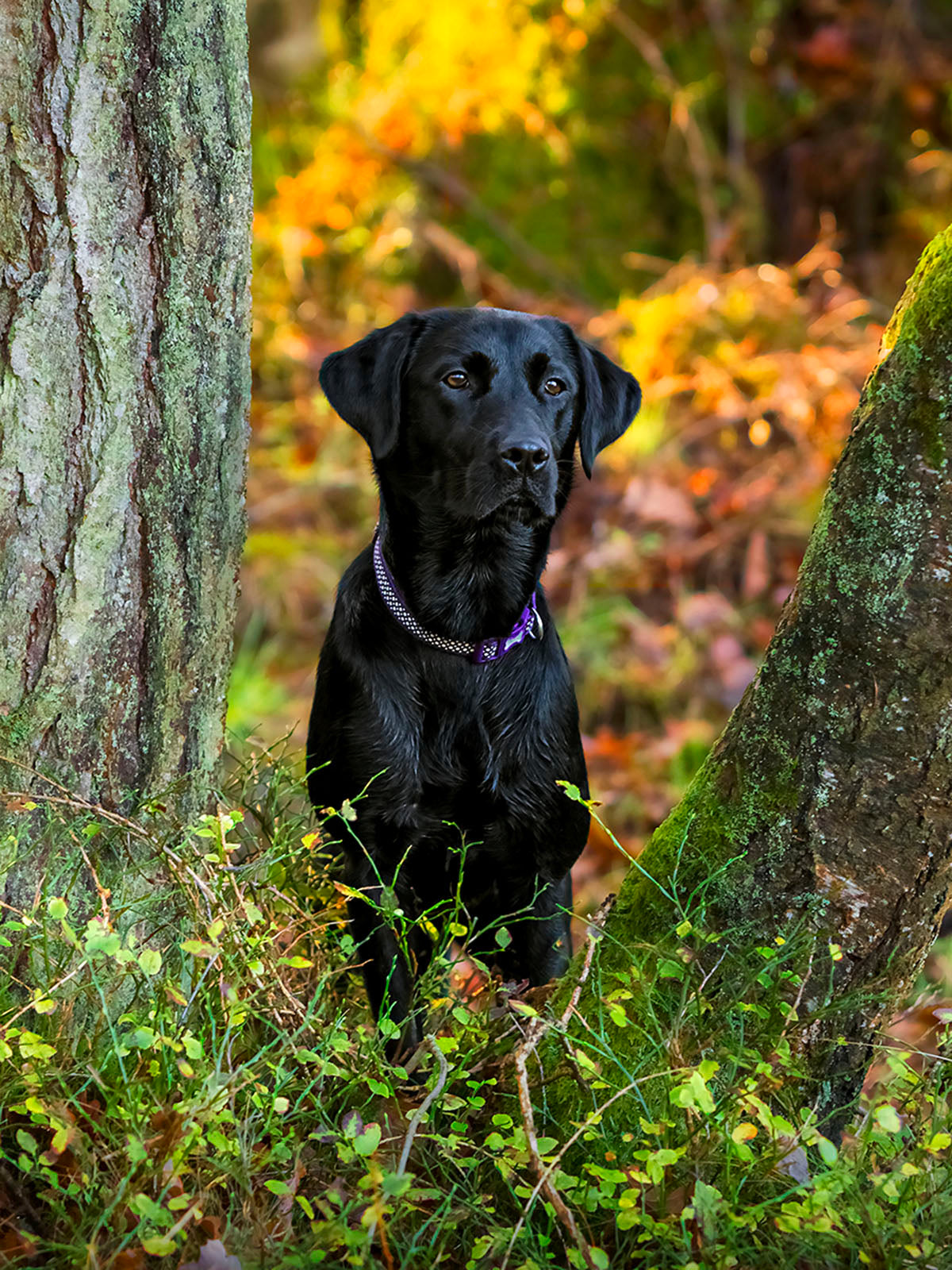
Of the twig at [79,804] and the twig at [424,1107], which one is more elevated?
the twig at [79,804]

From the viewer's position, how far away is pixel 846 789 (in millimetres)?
2137

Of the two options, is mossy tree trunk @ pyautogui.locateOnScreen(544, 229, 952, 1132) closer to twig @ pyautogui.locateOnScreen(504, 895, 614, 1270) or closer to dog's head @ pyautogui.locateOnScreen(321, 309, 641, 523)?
twig @ pyautogui.locateOnScreen(504, 895, 614, 1270)

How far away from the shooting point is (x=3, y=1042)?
5.89 ft

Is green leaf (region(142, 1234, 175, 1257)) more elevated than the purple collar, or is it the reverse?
the purple collar

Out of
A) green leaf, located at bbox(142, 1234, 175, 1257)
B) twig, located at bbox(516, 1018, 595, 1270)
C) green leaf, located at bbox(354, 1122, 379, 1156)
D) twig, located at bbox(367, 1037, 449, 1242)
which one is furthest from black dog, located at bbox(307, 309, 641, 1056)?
green leaf, located at bbox(142, 1234, 175, 1257)

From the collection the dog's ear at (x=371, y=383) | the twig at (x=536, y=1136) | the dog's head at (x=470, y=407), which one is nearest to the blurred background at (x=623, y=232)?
the dog's head at (x=470, y=407)

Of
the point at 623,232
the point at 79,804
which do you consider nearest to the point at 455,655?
the point at 79,804

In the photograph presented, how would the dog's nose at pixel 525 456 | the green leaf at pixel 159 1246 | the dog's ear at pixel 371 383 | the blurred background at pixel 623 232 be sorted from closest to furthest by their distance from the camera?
the green leaf at pixel 159 1246 → the dog's nose at pixel 525 456 → the dog's ear at pixel 371 383 → the blurred background at pixel 623 232

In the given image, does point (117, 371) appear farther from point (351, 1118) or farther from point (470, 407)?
point (351, 1118)

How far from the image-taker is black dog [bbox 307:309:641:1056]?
2.59m

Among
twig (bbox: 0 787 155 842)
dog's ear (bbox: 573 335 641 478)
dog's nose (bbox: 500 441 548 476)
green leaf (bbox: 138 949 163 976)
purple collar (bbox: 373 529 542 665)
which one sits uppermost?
dog's ear (bbox: 573 335 641 478)

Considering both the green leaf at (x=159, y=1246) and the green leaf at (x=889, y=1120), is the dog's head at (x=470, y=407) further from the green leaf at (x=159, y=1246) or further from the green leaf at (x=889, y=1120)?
the green leaf at (x=159, y=1246)

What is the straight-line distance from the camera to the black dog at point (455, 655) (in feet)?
8.48

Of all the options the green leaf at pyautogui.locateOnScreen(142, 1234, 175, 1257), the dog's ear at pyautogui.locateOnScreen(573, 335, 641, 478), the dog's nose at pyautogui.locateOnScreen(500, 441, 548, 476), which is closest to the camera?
the green leaf at pyautogui.locateOnScreen(142, 1234, 175, 1257)
